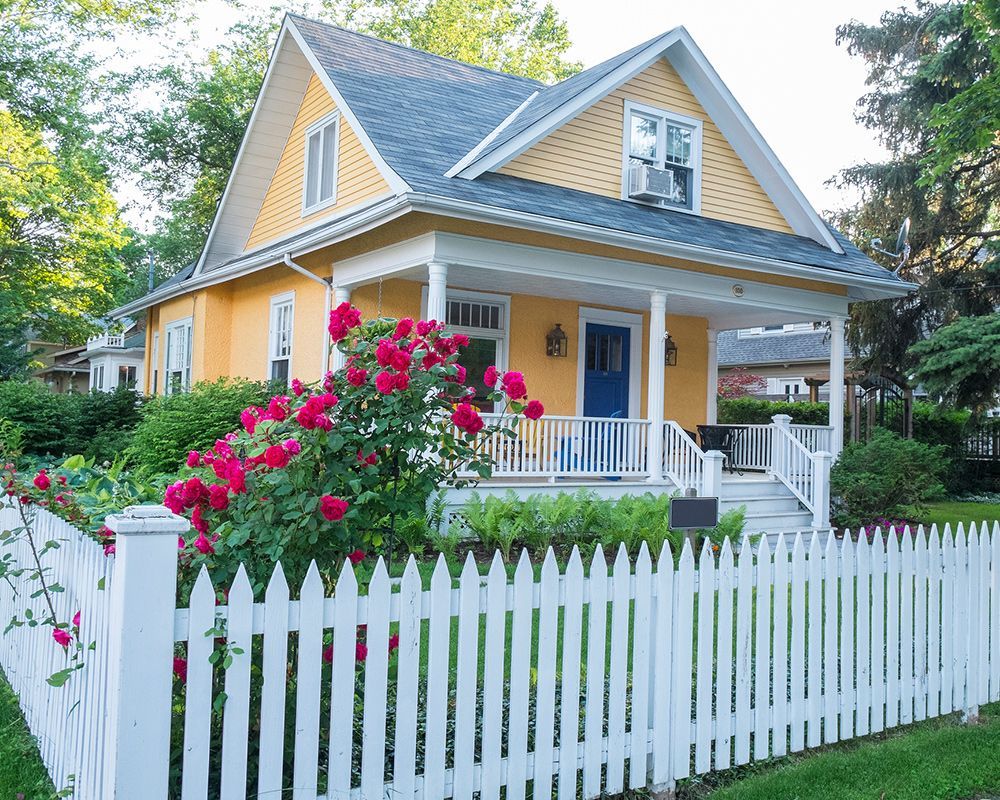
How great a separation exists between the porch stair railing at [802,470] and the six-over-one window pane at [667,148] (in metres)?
3.79

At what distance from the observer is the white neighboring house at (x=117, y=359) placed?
108ft

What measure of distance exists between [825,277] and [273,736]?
11.6 metres

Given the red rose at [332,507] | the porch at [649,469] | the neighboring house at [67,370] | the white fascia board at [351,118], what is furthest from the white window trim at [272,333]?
the neighboring house at [67,370]

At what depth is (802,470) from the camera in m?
12.2

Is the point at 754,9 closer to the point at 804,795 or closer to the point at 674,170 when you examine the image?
the point at 674,170

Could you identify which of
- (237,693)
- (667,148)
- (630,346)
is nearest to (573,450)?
(630,346)

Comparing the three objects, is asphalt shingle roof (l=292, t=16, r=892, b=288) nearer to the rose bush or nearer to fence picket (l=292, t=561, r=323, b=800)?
the rose bush

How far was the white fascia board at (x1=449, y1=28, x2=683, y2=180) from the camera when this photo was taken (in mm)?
11039

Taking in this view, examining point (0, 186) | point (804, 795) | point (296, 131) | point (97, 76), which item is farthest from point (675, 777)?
point (97, 76)

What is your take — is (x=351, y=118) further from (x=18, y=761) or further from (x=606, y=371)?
(x=18, y=761)

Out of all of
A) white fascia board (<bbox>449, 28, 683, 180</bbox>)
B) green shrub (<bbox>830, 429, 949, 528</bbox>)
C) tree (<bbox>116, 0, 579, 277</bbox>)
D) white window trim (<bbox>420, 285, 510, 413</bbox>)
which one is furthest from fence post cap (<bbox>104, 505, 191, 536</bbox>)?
tree (<bbox>116, 0, 579, 277</bbox>)

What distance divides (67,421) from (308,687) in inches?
462

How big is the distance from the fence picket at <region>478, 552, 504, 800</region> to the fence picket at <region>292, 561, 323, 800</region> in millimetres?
681

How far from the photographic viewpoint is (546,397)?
1342 centimetres
